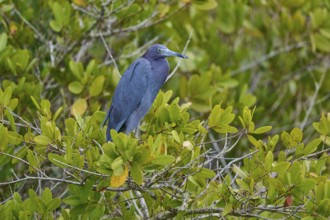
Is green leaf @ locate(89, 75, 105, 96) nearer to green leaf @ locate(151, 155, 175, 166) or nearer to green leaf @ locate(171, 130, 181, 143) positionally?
green leaf @ locate(171, 130, 181, 143)

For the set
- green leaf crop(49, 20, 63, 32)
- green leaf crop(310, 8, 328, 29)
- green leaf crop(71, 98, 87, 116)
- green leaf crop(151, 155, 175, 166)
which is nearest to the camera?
green leaf crop(151, 155, 175, 166)

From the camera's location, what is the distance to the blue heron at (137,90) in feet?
14.0

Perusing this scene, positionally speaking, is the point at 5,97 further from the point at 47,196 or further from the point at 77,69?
the point at 77,69

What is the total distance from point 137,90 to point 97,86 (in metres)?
0.51

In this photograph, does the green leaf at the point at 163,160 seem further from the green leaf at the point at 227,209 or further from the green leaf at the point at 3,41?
the green leaf at the point at 3,41

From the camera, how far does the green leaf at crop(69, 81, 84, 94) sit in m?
4.86

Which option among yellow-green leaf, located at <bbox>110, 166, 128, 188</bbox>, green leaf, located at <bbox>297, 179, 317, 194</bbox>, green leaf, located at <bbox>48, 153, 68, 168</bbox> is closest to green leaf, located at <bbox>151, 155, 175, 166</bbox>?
yellow-green leaf, located at <bbox>110, 166, 128, 188</bbox>

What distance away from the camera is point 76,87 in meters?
4.90

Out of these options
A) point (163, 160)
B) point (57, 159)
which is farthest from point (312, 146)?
point (57, 159)

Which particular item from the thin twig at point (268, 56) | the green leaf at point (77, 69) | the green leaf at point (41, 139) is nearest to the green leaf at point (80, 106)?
the green leaf at point (77, 69)

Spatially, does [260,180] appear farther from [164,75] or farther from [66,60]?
[66,60]

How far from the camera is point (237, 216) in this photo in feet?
12.2

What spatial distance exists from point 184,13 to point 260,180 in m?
3.22

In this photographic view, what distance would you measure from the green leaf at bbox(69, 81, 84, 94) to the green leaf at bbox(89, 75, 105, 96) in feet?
0.25
